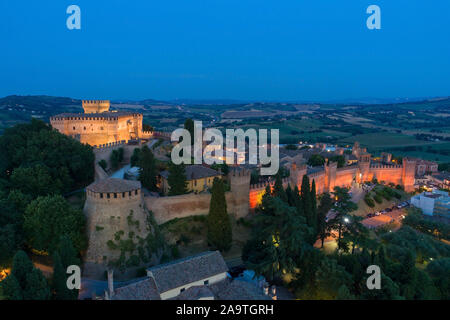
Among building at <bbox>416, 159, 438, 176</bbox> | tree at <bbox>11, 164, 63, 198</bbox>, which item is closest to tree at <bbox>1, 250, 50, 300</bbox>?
tree at <bbox>11, 164, 63, 198</bbox>

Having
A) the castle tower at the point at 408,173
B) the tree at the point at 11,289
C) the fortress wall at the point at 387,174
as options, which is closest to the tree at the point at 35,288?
the tree at the point at 11,289

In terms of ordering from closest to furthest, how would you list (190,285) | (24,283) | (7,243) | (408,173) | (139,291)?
(24,283) → (139,291) → (190,285) → (7,243) → (408,173)

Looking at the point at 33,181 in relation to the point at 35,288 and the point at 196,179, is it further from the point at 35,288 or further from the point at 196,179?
the point at 196,179

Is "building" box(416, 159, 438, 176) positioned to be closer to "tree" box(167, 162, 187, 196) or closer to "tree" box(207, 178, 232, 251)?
"tree" box(207, 178, 232, 251)

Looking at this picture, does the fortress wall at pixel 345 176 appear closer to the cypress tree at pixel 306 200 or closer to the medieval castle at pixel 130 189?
the medieval castle at pixel 130 189

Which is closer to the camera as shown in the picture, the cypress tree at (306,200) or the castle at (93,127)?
the cypress tree at (306,200)

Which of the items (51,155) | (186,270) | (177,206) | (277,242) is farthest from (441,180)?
(51,155)
